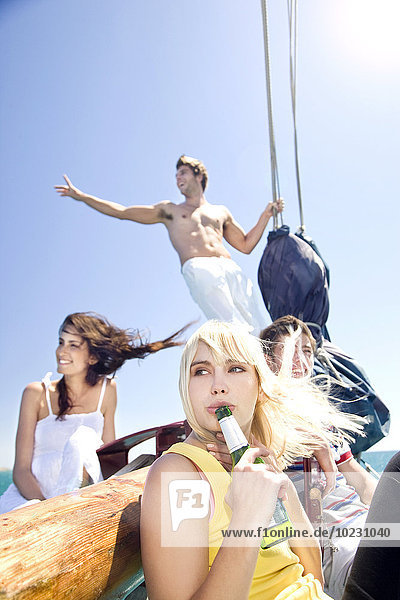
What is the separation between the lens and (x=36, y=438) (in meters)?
2.51

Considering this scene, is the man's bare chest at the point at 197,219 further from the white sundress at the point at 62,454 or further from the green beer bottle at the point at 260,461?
the green beer bottle at the point at 260,461

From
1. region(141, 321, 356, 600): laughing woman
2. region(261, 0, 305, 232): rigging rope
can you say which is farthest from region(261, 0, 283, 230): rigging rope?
region(141, 321, 356, 600): laughing woman

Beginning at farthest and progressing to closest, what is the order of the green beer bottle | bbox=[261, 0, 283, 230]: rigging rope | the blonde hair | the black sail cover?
1. bbox=[261, 0, 283, 230]: rigging rope
2. the black sail cover
3. the blonde hair
4. the green beer bottle

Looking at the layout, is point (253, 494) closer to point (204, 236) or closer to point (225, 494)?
point (225, 494)

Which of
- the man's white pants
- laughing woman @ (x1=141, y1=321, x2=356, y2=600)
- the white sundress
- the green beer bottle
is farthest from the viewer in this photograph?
the man's white pants

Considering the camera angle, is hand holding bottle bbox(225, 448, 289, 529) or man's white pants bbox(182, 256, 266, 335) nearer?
hand holding bottle bbox(225, 448, 289, 529)

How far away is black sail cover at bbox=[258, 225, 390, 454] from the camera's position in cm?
238

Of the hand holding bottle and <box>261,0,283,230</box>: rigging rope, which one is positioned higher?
<box>261,0,283,230</box>: rigging rope

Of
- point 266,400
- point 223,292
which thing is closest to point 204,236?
point 223,292

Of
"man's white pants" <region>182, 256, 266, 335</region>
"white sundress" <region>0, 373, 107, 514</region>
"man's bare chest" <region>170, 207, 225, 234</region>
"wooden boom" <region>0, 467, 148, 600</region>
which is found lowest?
"white sundress" <region>0, 373, 107, 514</region>

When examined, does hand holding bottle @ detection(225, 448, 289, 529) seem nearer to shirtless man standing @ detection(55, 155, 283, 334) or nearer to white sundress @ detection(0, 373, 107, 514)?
white sundress @ detection(0, 373, 107, 514)

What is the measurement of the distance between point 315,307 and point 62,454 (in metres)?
1.61

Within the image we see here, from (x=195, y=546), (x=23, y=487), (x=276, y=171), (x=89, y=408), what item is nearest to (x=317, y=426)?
(x=195, y=546)

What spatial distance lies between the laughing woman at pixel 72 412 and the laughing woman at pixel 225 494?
0.91 m
